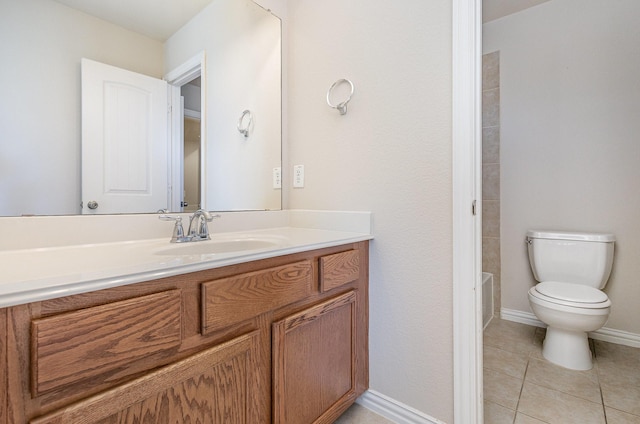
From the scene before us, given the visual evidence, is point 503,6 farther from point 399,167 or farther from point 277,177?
point 277,177

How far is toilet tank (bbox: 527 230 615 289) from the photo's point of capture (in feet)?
5.87

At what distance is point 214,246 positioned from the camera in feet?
3.70

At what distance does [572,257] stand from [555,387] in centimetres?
86

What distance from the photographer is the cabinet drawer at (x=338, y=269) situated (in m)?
1.04

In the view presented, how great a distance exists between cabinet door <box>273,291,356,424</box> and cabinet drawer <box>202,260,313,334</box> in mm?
79

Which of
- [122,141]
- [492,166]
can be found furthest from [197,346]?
[492,166]

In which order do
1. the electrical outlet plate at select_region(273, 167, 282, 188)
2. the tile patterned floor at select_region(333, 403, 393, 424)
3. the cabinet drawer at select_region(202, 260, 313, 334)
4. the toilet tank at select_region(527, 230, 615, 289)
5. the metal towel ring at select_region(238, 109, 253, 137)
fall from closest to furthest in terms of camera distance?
the cabinet drawer at select_region(202, 260, 313, 334) < the tile patterned floor at select_region(333, 403, 393, 424) < the metal towel ring at select_region(238, 109, 253, 137) < the electrical outlet plate at select_region(273, 167, 282, 188) < the toilet tank at select_region(527, 230, 615, 289)

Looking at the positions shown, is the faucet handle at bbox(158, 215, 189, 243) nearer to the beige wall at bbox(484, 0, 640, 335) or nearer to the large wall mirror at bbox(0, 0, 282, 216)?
the large wall mirror at bbox(0, 0, 282, 216)

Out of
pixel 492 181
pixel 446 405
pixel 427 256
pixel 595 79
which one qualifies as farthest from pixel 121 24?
pixel 595 79

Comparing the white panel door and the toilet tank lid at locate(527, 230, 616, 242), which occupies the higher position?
the white panel door

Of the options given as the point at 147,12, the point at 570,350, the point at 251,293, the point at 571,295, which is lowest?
the point at 570,350

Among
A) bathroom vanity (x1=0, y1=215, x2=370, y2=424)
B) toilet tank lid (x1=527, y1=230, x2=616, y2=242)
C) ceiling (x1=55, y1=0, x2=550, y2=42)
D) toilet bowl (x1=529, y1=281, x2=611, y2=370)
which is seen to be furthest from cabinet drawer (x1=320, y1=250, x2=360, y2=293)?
toilet tank lid (x1=527, y1=230, x2=616, y2=242)

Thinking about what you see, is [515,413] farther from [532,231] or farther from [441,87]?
[441,87]

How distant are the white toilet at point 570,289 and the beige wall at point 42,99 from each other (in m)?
2.29
